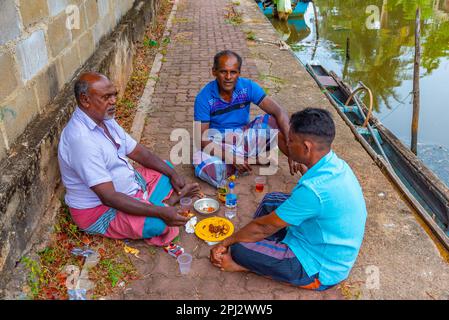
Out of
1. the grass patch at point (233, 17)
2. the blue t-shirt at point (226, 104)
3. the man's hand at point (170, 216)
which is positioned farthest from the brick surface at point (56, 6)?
the grass patch at point (233, 17)

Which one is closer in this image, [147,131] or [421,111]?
[147,131]

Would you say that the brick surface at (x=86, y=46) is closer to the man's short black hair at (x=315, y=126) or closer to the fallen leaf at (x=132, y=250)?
the fallen leaf at (x=132, y=250)

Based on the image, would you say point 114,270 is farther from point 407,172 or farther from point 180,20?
point 180,20

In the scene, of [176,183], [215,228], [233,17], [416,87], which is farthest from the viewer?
[233,17]

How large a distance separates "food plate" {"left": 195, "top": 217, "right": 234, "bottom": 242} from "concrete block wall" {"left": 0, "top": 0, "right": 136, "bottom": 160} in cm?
161

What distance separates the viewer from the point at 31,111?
123 inches

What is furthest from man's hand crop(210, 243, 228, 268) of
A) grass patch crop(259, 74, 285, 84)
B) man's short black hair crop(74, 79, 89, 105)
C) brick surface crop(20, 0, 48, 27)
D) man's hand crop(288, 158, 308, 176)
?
grass patch crop(259, 74, 285, 84)

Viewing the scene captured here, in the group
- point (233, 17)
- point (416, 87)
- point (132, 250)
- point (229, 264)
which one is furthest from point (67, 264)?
point (233, 17)

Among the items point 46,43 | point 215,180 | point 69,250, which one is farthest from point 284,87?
point 69,250

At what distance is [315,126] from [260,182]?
175 cm

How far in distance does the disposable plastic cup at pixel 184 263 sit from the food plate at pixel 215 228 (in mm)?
310

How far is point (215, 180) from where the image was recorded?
3.91 metres
